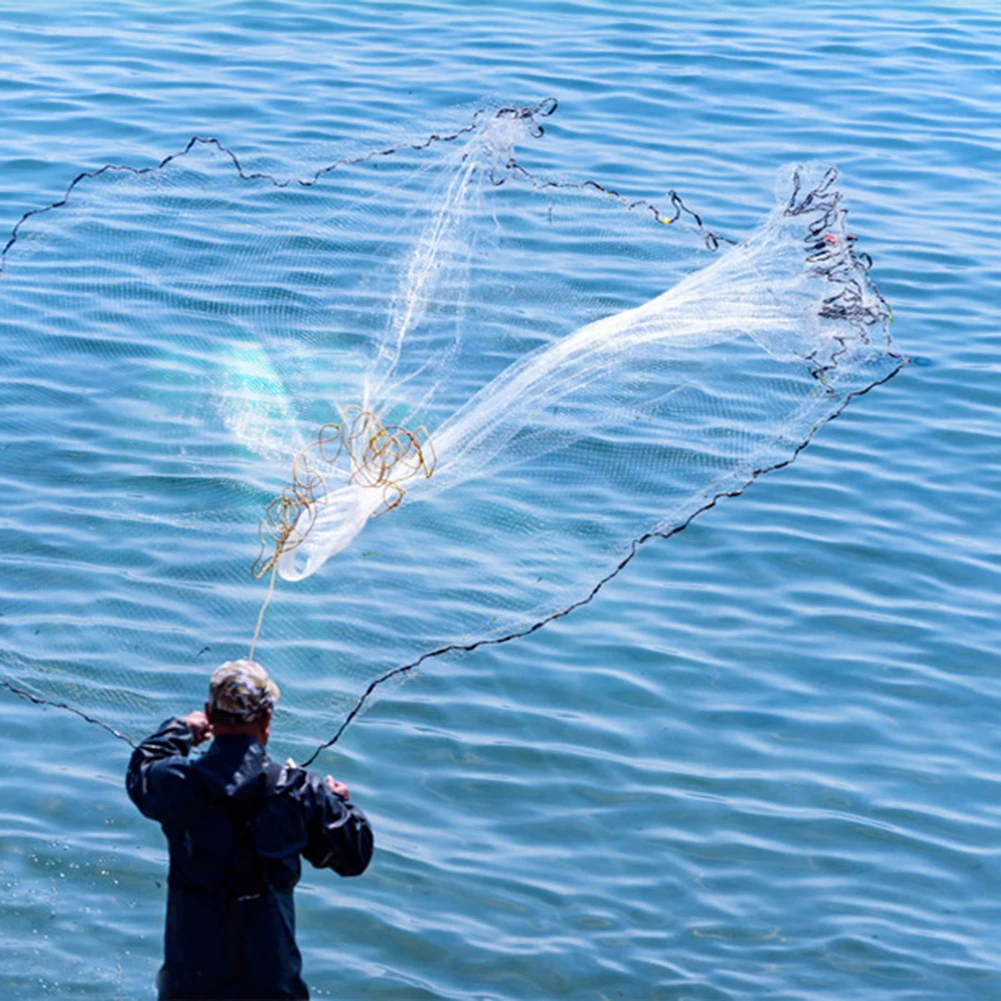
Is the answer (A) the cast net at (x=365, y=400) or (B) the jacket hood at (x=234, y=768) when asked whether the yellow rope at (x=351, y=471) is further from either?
(B) the jacket hood at (x=234, y=768)

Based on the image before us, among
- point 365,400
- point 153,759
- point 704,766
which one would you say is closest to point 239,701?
point 153,759

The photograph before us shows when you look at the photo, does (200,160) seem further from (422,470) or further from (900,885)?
(900,885)

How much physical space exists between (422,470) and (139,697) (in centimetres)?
132

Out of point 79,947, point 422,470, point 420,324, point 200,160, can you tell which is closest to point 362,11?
point 200,160

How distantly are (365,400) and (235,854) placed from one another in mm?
2585

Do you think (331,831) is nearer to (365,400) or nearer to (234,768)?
(234,768)

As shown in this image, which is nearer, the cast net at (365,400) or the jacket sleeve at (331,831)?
the jacket sleeve at (331,831)

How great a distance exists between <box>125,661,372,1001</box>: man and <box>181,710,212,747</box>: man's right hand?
0.25 metres

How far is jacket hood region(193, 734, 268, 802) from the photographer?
14.4 feet

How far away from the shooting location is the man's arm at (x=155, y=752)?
178 inches

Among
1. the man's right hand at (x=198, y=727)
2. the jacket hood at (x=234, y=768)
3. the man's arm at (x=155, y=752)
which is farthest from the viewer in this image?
the man's right hand at (x=198, y=727)

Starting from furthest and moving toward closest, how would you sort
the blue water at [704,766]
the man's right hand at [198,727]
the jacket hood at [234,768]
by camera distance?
the blue water at [704,766]
the man's right hand at [198,727]
the jacket hood at [234,768]

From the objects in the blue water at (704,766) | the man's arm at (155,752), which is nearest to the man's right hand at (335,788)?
the man's arm at (155,752)

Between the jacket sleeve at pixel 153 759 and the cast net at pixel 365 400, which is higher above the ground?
the cast net at pixel 365 400
